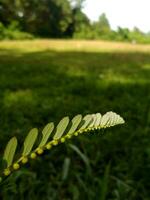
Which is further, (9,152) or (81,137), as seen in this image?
(81,137)

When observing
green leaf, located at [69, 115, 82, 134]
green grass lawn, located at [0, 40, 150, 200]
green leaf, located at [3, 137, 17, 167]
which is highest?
green leaf, located at [69, 115, 82, 134]

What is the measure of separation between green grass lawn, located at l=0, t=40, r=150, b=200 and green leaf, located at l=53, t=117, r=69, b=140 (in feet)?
0.38

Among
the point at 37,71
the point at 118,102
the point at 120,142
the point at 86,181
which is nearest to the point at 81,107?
the point at 118,102

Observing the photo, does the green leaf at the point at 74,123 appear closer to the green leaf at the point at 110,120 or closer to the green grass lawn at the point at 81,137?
the green leaf at the point at 110,120

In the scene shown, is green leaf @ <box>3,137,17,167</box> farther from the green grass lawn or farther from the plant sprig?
the green grass lawn

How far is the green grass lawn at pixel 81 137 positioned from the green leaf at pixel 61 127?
0.12 meters

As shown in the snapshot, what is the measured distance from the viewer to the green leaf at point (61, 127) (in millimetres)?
243

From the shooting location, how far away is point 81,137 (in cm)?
338

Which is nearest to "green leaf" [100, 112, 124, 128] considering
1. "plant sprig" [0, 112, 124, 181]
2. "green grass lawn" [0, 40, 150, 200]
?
"plant sprig" [0, 112, 124, 181]

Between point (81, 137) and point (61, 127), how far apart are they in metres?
3.15

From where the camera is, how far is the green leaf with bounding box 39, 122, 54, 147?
237 mm

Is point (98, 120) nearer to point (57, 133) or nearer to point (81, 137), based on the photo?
point (57, 133)

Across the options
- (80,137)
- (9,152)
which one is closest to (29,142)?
(9,152)

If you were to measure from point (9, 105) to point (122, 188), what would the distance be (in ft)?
8.33
